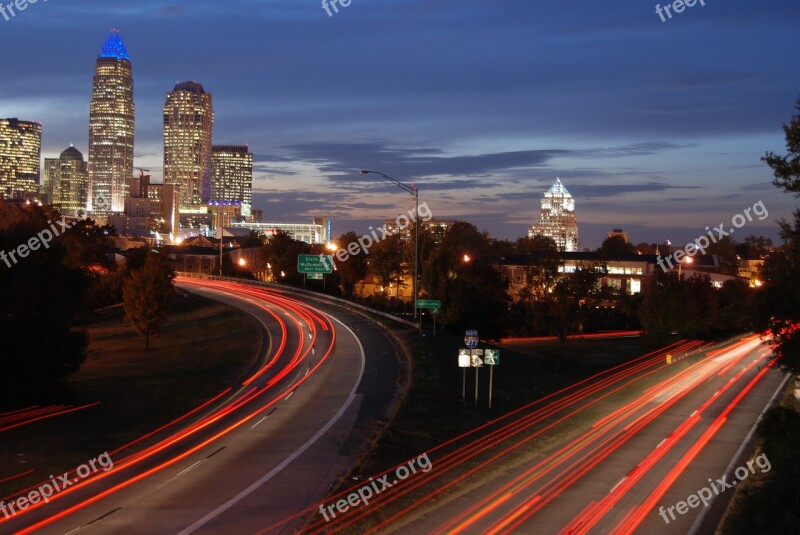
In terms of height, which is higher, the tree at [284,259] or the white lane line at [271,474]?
the tree at [284,259]

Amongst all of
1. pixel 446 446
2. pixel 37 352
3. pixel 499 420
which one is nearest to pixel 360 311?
pixel 37 352


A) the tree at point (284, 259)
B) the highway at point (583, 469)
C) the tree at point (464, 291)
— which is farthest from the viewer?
the tree at point (284, 259)

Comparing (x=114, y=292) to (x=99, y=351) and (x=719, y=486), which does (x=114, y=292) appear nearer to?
(x=99, y=351)

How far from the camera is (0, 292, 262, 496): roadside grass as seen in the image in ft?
72.5

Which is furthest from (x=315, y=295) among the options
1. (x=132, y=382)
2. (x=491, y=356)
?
(x=491, y=356)

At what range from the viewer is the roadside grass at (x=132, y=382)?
22109 mm

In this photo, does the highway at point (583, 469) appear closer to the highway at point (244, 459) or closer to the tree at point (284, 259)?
the highway at point (244, 459)

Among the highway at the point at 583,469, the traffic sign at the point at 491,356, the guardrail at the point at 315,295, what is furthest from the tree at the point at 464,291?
the traffic sign at the point at 491,356

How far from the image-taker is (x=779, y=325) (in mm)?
24625

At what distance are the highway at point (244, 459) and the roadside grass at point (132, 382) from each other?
48.0 inches

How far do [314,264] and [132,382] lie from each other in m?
34.9

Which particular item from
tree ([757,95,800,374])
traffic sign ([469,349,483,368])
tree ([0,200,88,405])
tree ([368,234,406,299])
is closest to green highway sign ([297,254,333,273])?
tree ([368,234,406,299])

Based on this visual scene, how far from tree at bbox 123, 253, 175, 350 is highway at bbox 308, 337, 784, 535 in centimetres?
3226

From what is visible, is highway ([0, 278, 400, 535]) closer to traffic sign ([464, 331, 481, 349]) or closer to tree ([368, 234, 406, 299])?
traffic sign ([464, 331, 481, 349])
